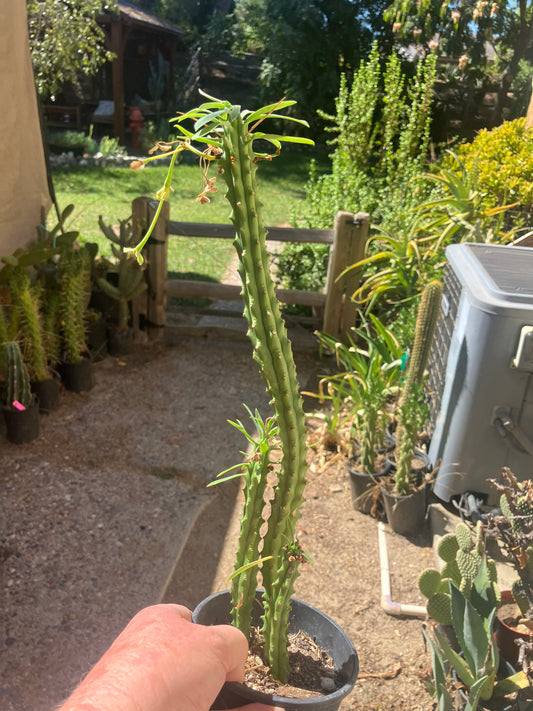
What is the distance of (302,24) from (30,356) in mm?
15182

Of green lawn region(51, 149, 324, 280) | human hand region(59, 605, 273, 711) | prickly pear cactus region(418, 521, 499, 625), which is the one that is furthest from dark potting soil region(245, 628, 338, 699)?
green lawn region(51, 149, 324, 280)

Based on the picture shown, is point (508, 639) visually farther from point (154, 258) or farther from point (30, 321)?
point (154, 258)

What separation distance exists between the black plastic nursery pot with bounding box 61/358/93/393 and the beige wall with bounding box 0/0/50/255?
999 millimetres

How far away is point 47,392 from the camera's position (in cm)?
463

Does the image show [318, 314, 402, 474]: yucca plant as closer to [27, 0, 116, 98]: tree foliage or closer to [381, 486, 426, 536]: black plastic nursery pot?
[381, 486, 426, 536]: black plastic nursery pot

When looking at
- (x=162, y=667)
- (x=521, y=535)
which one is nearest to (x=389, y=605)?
(x=521, y=535)

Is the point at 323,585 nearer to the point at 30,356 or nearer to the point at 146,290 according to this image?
the point at 30,356

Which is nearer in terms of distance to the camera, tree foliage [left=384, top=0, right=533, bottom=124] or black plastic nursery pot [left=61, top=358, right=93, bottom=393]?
black plastic nursery pot [left=61, top=358, right=93, bottom=393]

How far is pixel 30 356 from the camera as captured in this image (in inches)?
177

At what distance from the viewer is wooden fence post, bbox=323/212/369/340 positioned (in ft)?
18.1

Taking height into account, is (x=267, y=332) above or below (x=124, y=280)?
above

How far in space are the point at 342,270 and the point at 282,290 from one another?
1.81ft

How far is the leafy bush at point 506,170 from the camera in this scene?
A: 5.23 m

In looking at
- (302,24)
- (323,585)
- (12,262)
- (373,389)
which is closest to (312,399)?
(373,389)
